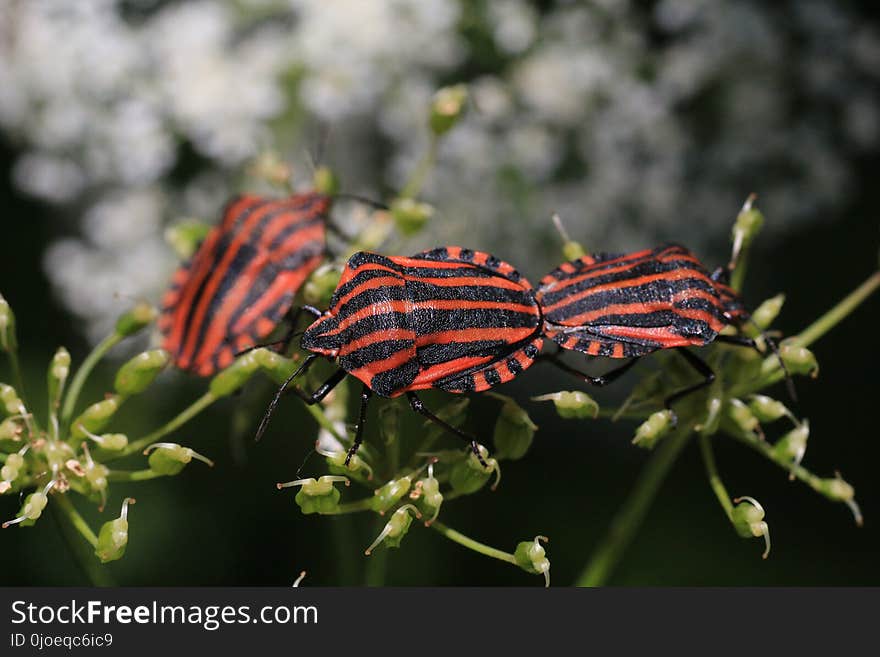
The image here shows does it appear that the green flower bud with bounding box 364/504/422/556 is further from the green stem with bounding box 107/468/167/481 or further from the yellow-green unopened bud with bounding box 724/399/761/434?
the yellow-green unopened bud with bounding box 724/399/761/434

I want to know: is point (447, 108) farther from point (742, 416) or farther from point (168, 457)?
point (168, 457)

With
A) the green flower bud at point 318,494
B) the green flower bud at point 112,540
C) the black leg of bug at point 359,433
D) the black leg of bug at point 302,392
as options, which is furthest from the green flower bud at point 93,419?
the black leg of bug at point 359,433

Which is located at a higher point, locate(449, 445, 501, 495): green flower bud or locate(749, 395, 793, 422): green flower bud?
locate(749, 395, 793, 422): green flower bud

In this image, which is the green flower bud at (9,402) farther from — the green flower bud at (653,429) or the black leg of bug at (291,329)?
the green flower bud at (653,429)

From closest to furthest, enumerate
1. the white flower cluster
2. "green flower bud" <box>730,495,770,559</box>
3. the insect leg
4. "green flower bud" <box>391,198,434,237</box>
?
"green flower bud" <box>730,495,770,559</box> → the insect leg → "green flower bud" <box>391,198,434,237</box> → the white flower cluster

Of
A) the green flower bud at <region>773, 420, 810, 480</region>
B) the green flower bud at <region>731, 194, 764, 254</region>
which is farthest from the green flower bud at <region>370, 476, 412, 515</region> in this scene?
the green flower bud at <region>731, 194, 764, 254</region>

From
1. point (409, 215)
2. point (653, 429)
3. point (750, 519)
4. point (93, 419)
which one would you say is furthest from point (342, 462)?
point (750, 519)

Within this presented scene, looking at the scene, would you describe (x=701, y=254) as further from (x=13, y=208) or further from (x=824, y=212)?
(x=13, y=208)
